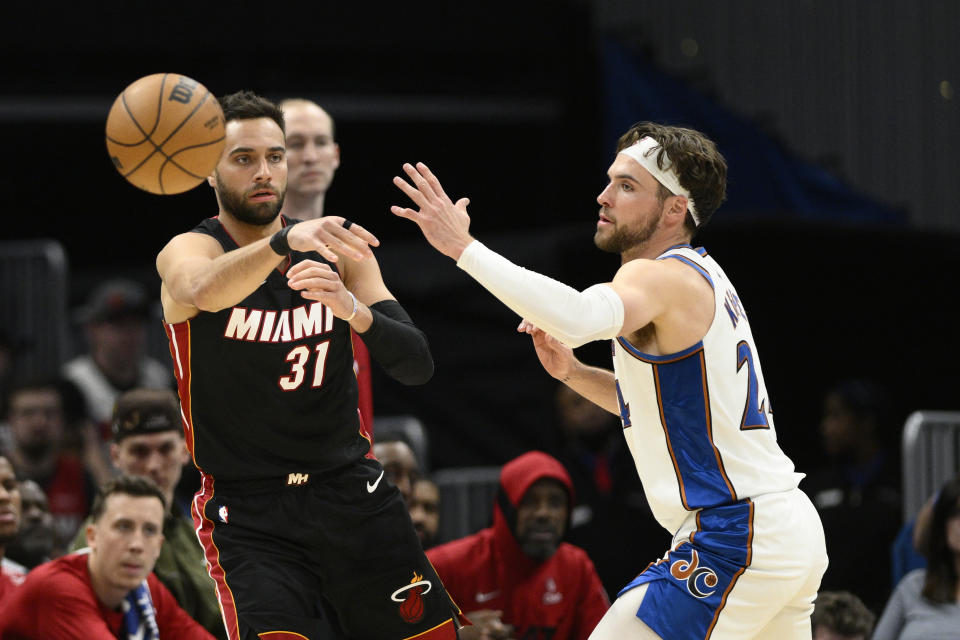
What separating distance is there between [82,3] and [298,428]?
10206 millimetres

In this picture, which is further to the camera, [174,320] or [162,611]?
[162,611]

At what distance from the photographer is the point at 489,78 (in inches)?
594

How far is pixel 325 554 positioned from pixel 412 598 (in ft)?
1.21

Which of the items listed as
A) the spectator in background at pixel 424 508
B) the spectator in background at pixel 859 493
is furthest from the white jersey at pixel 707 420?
the spectator in background at pixel 859 493

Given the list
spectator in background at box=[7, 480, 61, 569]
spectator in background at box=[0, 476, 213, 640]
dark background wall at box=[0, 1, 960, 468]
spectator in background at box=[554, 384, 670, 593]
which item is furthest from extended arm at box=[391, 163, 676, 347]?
dark background wall at box=[0, 1, 960, 468]

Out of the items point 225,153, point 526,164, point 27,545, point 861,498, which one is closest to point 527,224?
point 526,164

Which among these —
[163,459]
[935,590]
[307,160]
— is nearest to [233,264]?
[307,160]

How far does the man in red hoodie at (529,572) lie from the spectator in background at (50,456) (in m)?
2.69

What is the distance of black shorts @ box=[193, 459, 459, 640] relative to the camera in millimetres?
4996

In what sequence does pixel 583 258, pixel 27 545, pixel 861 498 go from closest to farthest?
pixel 27 545 < pixel 861 498 < pixel 583 258

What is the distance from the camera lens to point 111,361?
10023 mm

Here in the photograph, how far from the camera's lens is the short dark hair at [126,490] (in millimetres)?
6727

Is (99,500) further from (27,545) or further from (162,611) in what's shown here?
(27,545)

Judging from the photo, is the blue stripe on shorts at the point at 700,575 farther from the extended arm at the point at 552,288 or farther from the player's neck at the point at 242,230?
the player's neck at the point at 242,230
